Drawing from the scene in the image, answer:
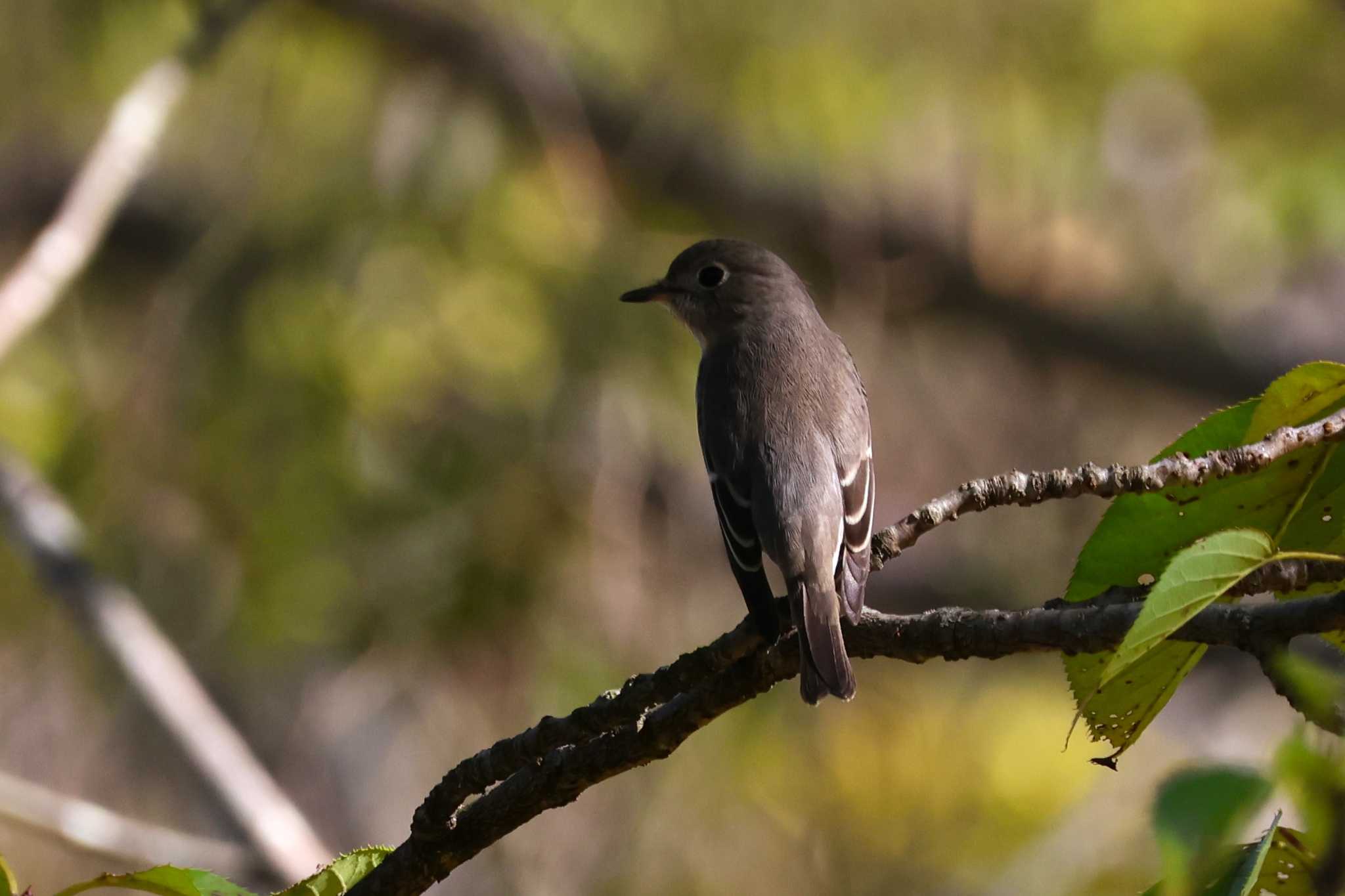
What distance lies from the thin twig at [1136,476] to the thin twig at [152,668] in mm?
3873

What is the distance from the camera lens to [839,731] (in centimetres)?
636

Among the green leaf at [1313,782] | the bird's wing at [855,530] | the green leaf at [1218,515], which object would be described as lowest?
the green leaf at [1313,782]

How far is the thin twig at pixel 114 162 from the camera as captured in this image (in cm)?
493

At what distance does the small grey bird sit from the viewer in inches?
108

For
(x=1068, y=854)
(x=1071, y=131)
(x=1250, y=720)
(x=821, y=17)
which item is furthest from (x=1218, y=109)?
(x=1068, y=854)

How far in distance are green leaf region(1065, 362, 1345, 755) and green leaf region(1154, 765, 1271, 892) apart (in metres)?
0.76

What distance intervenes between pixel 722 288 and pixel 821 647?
84.8 inches

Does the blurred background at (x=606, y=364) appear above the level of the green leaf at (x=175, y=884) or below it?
above

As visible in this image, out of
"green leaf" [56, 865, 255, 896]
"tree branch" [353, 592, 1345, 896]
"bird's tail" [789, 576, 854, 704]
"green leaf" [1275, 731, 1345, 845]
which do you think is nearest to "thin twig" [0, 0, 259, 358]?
"bird's tail" [789, 576, 854, 704]

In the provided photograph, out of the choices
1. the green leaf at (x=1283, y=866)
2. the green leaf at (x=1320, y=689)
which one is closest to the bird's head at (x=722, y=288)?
the green leaf at (x=1283, y=866)

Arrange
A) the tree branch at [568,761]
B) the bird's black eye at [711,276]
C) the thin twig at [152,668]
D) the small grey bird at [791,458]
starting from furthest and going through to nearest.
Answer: the thin twig at [152,668]
the bird's black eye at [711,276]
the small grey bird at [791,458]
the tree branch at [568,761]

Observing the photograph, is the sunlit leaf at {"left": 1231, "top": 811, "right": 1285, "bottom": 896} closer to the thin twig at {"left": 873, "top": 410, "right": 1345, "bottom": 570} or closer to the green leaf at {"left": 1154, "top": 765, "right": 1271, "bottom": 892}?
the green leaf at {"left": 1154, "top": 765, "right": 1271, "bottom": 892}

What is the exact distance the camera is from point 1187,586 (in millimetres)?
1212

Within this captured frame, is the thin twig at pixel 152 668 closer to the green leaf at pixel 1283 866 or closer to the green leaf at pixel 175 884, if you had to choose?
the green leaf at pixel 175 884
